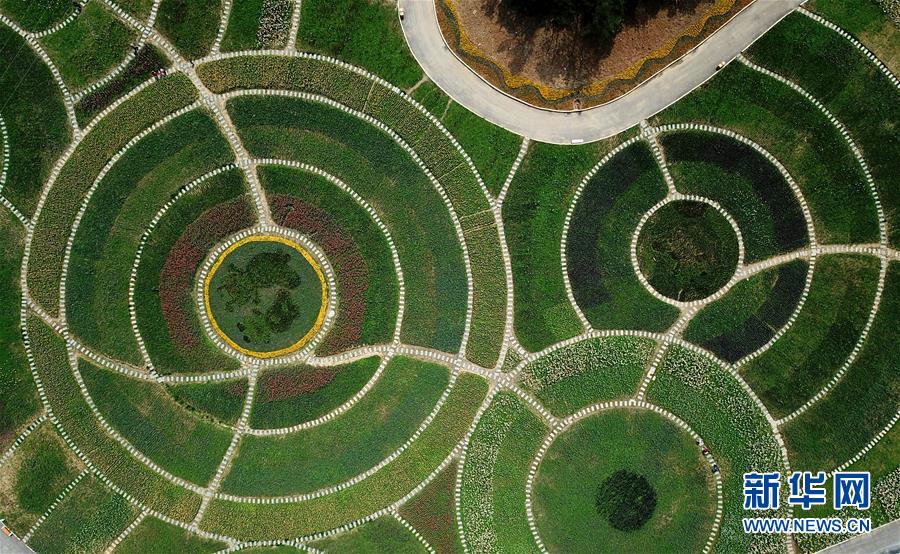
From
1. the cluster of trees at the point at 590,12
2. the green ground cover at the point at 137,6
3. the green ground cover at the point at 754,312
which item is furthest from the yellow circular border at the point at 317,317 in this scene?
the green ground cover at the point at 754,312

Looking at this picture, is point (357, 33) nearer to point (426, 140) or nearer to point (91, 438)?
point (426, 140)

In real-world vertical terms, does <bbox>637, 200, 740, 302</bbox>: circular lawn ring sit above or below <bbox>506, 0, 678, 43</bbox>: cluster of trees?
below

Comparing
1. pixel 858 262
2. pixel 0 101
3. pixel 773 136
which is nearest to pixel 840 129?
pixel 773 136

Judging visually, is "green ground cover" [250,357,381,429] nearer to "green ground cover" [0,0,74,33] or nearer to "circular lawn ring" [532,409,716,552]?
"circular lawn ring" [532,409,716,552]

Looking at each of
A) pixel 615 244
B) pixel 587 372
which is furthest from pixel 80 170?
pixel 587 372

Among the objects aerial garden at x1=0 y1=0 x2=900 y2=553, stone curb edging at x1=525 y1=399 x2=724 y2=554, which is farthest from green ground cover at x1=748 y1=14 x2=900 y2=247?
stone curb edging at x1=525 y1=399 x2=724 y2=554

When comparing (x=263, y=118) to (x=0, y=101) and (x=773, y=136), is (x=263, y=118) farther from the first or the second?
(x=773, y=136)

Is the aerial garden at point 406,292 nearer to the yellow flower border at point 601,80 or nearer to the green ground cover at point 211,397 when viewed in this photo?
the green ground cover at point 211,397
